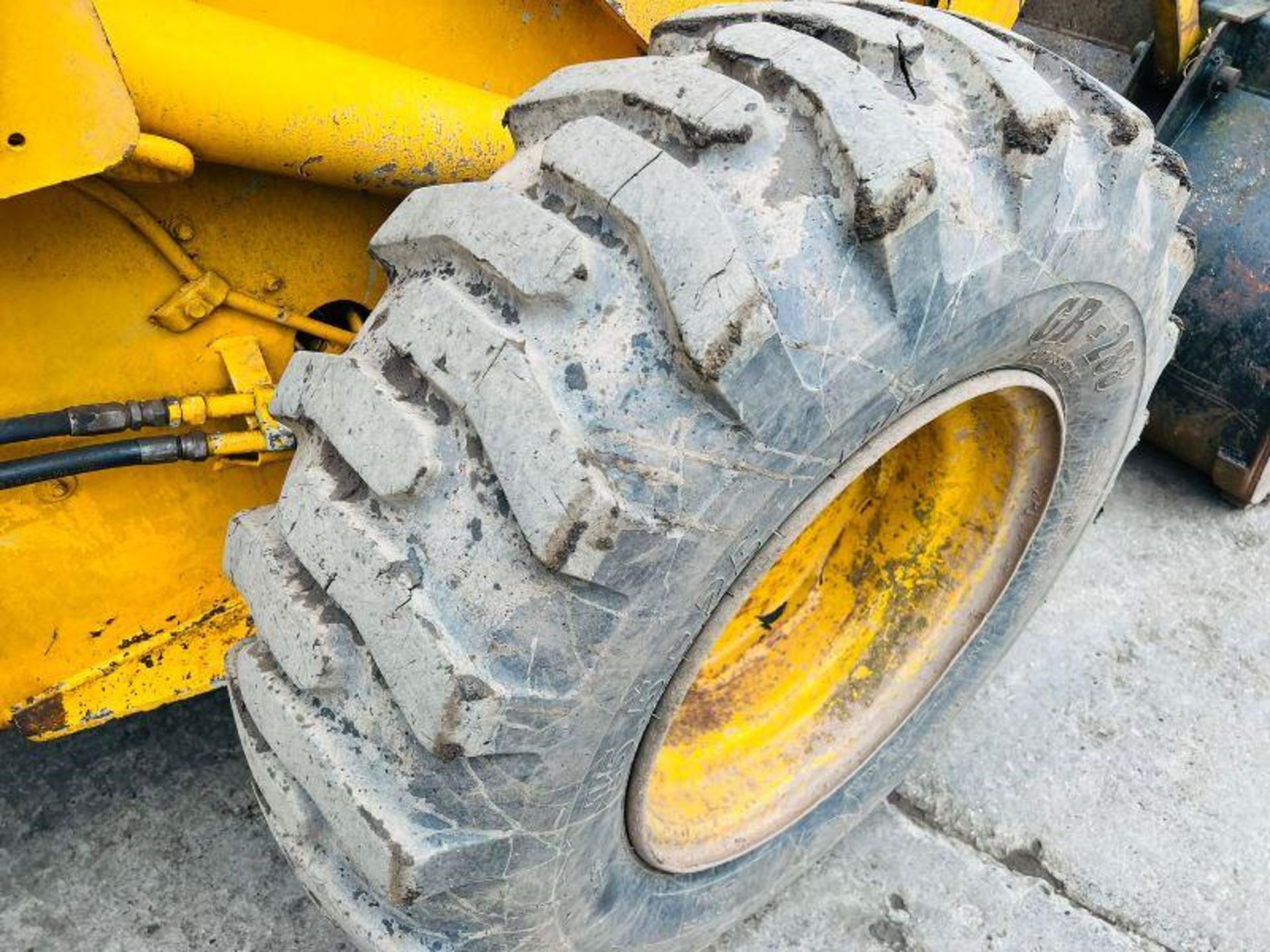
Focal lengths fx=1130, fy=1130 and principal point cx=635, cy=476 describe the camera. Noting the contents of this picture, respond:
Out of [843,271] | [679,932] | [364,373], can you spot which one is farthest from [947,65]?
[679,932]

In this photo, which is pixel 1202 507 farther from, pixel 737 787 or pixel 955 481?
pixel 737 787

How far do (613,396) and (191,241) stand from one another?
0.61 m

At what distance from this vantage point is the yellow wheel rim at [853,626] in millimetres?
1565

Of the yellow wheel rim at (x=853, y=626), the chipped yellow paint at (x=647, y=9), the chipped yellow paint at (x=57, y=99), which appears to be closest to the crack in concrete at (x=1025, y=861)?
the yellow wheel rim at (x=853, y=626)

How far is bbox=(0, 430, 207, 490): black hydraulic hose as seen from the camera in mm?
1222

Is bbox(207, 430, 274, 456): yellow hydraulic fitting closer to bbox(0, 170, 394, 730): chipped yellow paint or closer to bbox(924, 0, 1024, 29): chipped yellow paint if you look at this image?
bbox(0, 170, 394, 730): chipped yellow paint

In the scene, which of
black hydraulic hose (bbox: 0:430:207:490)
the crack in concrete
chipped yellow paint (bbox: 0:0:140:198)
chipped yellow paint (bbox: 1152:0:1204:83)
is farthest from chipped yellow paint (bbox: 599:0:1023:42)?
the crack in concrete

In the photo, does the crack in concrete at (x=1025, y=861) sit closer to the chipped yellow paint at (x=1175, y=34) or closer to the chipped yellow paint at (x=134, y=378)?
the chipped yellow paint at (x=134, y=378)

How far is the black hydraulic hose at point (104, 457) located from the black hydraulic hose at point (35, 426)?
0.03 meters

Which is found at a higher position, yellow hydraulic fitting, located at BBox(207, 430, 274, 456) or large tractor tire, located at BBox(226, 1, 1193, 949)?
large tractor tire, located at BBox(226, 1, 1193, 949)

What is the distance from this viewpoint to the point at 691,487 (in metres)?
0.97

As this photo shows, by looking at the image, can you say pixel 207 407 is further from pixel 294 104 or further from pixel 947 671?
pixel 947 671

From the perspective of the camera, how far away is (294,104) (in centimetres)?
116

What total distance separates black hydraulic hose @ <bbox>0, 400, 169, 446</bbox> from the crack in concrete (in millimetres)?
1332
